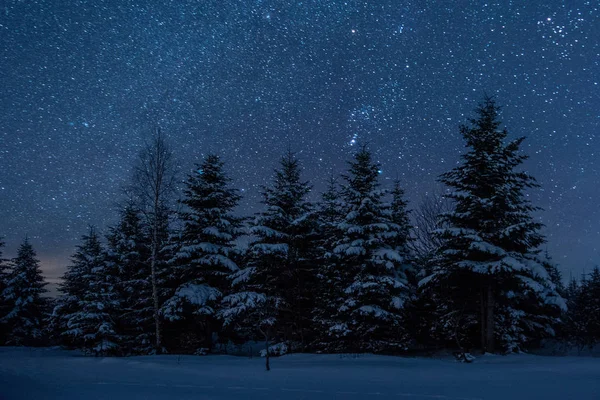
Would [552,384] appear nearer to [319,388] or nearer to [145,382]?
[319,388]

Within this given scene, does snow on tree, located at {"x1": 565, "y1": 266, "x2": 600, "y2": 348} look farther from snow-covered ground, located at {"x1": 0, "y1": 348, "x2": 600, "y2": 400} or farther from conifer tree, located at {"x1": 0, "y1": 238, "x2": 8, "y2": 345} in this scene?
conifer tree, located at {"x1": 0, "y1": 238, "x2": 8, "y2": 345}

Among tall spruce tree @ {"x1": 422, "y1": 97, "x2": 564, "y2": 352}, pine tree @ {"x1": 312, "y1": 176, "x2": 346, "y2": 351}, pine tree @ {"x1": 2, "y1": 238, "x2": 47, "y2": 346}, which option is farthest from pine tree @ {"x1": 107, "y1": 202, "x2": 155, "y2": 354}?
tall spruce tree @ {"x1": 422, "y1": 97, "x2": 564, "y2": 352}

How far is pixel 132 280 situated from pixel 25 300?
18.5 metres

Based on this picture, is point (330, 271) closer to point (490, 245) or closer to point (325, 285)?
point (325, 285)

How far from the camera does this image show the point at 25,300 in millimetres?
35219

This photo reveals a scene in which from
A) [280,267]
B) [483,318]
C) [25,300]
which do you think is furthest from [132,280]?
[483,318]

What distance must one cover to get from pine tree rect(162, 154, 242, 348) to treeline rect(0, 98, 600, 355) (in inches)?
3.0

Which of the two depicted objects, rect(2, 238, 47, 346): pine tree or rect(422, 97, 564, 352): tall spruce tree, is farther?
rect(2, 238, 47, 346): pine tree

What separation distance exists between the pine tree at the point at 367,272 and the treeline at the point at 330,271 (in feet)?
0.24

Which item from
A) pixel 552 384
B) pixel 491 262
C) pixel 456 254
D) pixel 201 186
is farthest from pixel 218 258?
pixel 552 384

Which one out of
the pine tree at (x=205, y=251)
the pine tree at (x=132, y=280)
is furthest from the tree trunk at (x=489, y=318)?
the pine tree at (x=132, y=280)

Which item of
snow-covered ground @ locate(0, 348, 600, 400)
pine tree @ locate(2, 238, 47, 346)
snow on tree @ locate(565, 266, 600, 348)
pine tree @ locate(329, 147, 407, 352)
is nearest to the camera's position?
snow-covered ground @ locate(0, 348, 600, 400)

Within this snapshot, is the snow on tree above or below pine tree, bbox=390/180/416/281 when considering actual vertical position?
below

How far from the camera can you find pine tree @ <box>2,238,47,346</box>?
1364 inches
